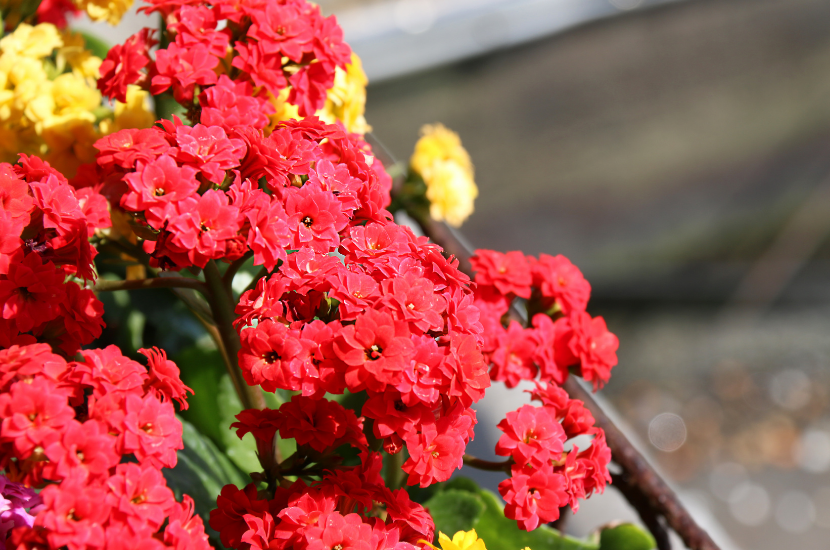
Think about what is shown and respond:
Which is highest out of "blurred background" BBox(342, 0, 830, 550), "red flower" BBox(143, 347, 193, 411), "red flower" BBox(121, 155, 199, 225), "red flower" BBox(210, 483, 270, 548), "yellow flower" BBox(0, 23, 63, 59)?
"yellow flower" BBox(0, 23, 63, 59)

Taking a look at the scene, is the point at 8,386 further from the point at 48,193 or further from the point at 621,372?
the point at 621,372

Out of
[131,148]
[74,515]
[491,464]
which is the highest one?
[131,148]

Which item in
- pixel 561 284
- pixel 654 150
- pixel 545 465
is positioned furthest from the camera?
pixel 654 150

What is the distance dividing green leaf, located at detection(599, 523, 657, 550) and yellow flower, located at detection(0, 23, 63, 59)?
559 mm

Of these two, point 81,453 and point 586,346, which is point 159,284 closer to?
point 81,453

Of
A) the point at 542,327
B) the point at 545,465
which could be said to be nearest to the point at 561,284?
the point at 542,327

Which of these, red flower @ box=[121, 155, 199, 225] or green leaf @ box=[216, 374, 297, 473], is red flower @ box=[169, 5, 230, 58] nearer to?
red flower @ box=[121, 155, 199, 225]

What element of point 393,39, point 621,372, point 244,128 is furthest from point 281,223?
point 393,39

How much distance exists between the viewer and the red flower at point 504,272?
449 millimetres

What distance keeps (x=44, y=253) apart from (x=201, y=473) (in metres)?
0.21

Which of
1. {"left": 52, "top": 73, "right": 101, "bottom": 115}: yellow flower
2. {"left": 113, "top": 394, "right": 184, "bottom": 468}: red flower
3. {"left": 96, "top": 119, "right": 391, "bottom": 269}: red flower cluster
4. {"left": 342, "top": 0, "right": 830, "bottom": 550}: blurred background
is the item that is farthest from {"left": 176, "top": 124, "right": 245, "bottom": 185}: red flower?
{"left": 342, "top": 0, "right": 830, "bottom": 550}: blurred background

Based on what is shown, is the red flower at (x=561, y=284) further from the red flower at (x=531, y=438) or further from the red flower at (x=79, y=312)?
the red flower at (x=79, y=312)

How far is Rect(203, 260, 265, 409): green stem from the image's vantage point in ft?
1.25

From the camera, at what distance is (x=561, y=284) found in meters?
0.47
